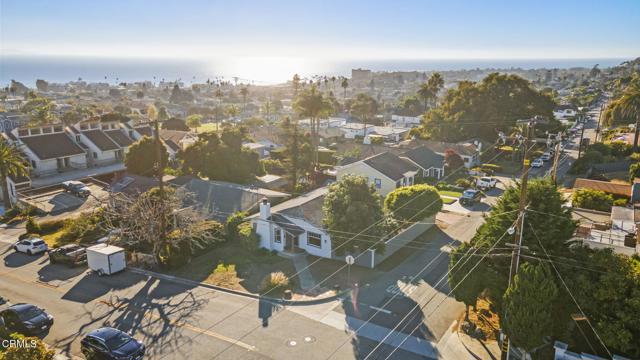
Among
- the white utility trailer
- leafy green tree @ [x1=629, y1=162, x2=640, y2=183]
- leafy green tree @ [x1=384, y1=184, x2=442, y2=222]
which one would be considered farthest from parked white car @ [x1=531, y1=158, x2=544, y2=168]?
the white utility trailer

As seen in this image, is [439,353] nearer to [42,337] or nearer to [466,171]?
[42,337]

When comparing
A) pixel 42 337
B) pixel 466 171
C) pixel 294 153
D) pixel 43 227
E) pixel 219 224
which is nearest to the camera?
pixel 42 337

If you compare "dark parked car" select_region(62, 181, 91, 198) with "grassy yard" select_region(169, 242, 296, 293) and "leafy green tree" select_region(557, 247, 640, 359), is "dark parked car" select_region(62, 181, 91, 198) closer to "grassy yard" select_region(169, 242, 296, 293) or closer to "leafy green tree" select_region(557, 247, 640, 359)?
"grassy yard" select_region(169, 242, 296, 293)

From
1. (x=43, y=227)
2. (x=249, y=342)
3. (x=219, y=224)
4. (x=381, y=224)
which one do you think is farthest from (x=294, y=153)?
(x=249, y=342)

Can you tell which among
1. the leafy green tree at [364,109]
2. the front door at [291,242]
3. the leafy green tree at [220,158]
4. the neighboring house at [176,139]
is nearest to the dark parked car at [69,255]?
the front door at [291,242]

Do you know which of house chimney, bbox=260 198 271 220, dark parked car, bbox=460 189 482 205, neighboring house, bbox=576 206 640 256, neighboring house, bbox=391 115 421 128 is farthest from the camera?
neighboring house, bbox=391 115 421 128

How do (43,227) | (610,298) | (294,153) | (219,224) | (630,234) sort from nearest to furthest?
(610,298) → (630,234) → (219,224) → (43,227) → (294,153)

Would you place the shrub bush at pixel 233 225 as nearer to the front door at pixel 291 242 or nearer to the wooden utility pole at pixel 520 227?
the front door at pixel 291 242

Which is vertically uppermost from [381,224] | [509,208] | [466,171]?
[509,208]
